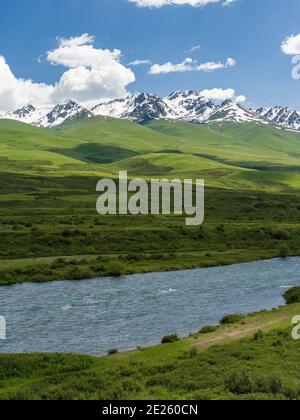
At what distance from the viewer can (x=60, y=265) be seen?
344 ft

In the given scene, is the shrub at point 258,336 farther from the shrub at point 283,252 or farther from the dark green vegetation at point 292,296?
the shrub at point 283,252

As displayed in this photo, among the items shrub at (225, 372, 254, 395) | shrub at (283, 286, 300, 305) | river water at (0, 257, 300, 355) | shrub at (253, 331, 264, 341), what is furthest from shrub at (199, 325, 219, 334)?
shrub at (225, 372, 254, 395)

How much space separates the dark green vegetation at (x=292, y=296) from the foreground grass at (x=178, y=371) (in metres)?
18.7

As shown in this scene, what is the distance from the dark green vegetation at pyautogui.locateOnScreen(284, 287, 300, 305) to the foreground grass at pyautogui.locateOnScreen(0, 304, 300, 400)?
1874 centimetres

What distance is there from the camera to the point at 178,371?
47125 mm

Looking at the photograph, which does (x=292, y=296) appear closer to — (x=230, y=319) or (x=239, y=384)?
(x=230, y=319)

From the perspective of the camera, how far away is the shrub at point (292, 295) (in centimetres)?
8005

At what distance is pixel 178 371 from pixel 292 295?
128ft

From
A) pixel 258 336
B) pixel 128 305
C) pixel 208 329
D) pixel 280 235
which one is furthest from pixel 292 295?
pixel 280 235

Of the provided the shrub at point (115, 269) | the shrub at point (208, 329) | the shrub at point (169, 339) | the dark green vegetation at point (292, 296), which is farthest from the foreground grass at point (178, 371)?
the shrub at point (115, 269)

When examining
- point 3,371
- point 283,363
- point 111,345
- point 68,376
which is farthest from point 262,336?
point 3,371

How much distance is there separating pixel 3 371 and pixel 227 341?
21577 mm

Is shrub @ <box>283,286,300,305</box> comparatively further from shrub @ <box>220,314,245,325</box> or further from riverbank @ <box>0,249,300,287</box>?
riverbank @ <box>0,249,300,287</box>
